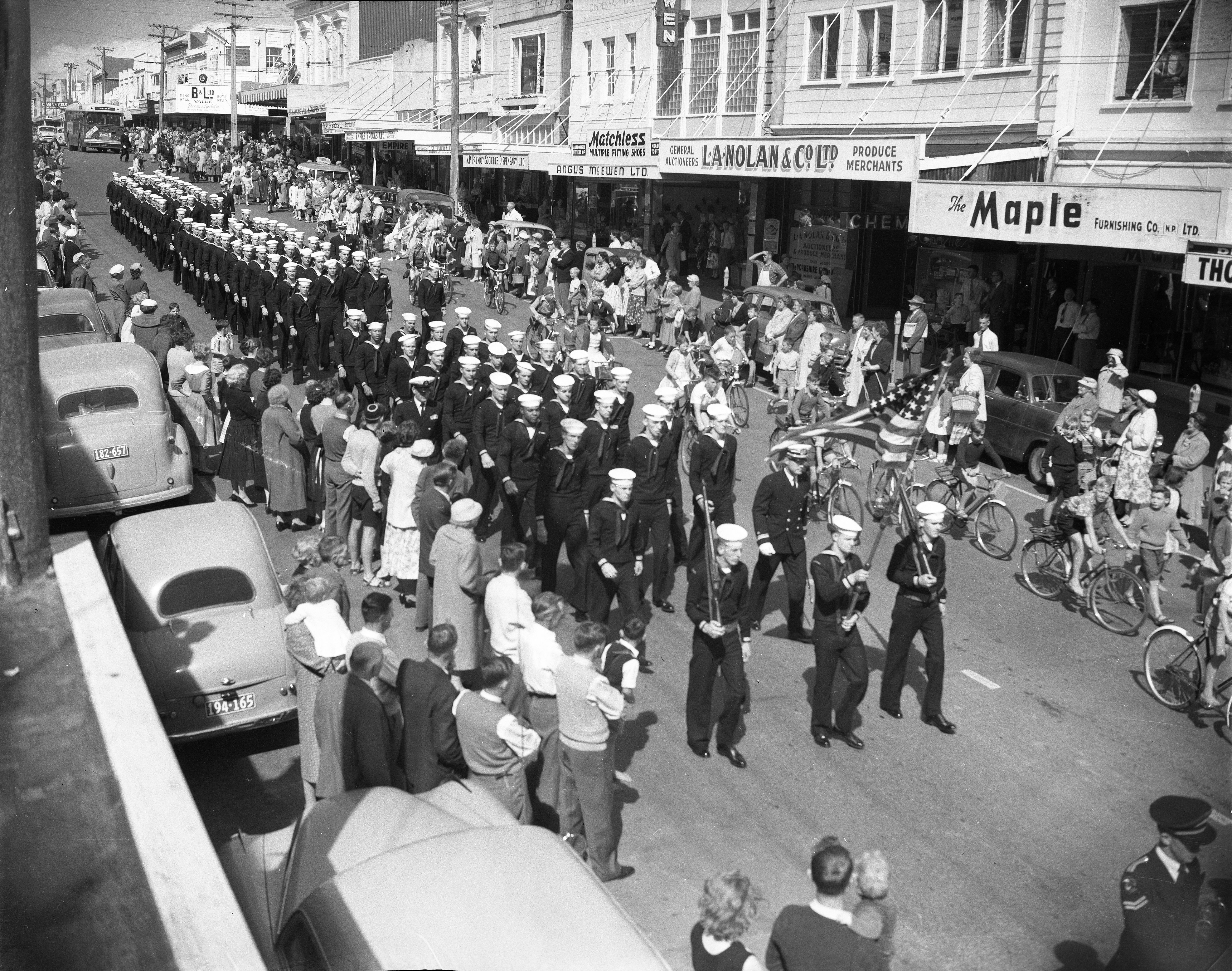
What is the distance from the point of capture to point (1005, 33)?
A: 24.3m

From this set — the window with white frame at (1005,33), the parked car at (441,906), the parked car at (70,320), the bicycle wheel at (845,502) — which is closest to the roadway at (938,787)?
the parked car at (441,906)

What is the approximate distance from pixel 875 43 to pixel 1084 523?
19.1 m

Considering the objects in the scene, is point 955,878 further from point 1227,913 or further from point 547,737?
point 547,737

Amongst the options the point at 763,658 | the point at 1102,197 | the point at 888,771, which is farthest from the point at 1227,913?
the point at 1102,197

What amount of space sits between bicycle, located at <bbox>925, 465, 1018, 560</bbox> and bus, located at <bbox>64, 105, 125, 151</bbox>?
6201cm

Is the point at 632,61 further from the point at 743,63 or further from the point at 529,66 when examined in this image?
the point at 529,66

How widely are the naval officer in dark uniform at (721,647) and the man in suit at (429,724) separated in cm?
214

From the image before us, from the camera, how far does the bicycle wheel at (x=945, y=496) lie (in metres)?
14.2

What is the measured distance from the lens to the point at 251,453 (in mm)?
14430

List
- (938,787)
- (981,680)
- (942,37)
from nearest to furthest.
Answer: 1. (938,787)
2. (981,680)
3. (942,37)

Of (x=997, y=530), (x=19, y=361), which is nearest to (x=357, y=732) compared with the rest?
(x=19, y=361)

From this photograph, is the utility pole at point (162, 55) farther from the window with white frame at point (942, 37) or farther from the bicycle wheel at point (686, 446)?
the window with white frame at point (942, 37)

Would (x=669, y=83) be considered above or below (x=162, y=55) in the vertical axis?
below

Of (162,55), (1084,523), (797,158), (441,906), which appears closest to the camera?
(441,906)
